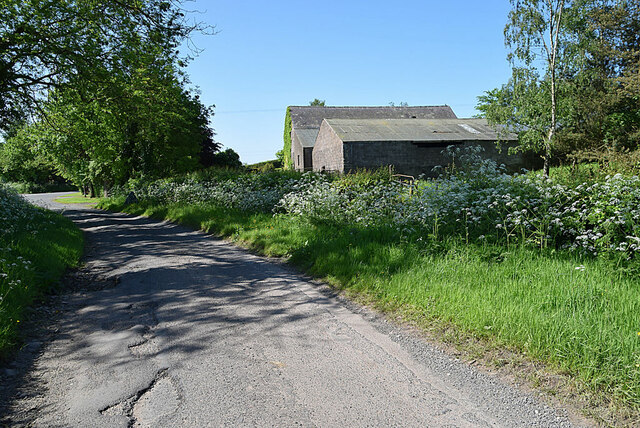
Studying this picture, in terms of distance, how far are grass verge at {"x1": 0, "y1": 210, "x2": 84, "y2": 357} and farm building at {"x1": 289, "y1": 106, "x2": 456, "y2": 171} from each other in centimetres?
3379

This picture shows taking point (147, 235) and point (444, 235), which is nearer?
point (444, 235)

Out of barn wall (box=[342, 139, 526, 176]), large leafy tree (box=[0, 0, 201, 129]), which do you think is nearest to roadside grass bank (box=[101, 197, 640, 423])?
large leafy tree (box=[0, 0, 201, 129])

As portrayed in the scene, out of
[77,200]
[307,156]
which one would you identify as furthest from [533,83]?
[77,200]

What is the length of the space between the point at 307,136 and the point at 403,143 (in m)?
18.3

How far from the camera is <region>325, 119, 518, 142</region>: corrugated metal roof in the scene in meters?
28.0

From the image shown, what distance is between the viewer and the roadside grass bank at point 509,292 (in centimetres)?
310

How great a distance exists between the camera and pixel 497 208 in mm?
6621

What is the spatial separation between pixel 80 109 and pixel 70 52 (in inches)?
172

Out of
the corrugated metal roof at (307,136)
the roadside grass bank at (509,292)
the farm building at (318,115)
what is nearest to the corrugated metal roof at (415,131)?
the corrugated metal roof at (307,136)

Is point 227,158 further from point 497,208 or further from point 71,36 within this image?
point 497,208

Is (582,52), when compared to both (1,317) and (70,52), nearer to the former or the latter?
(70,52)

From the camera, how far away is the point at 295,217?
34.4 ft

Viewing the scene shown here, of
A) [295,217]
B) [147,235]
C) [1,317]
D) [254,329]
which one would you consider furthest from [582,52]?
[1,317]

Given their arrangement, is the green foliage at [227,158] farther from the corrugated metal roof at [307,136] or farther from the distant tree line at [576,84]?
the distant tree line at [576,84]
